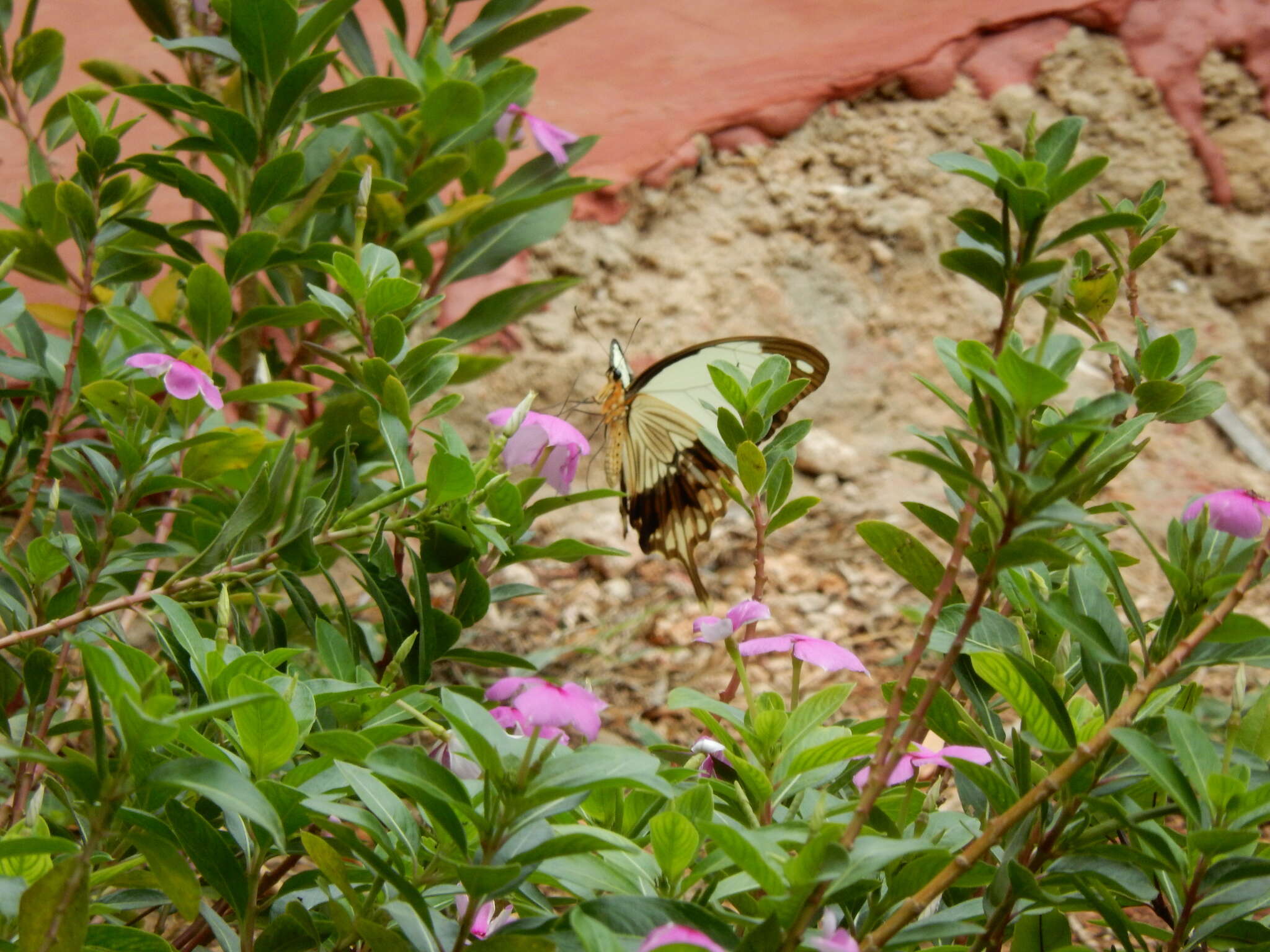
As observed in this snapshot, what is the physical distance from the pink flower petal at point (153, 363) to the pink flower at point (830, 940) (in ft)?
2.68

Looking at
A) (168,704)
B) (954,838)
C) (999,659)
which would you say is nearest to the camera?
(168,704)

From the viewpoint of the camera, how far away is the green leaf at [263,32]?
1.17m

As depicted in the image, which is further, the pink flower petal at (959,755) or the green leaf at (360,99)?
the green leaf at (360,99)

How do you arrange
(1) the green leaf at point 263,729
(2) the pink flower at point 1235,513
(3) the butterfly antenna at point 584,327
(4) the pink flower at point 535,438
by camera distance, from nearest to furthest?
1. (1) the green leaf at point 263,729
2. (2) the pink flower at point 1235,513
3. (4) the pink flower at point 535,438
4. (3) the butterfly antenna at point 584,327

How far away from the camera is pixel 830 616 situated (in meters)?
1.83

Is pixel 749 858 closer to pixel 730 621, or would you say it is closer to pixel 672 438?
pixel 730 621

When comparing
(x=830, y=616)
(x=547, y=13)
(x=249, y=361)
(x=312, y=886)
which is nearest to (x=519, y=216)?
(x=547, y=13)

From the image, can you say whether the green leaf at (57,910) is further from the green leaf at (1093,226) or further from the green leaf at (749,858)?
the green leaf at (1093,226)

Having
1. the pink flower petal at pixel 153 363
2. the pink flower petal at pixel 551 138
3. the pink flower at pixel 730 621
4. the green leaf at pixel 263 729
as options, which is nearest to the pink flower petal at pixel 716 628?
the pink flower at pixel 730 621

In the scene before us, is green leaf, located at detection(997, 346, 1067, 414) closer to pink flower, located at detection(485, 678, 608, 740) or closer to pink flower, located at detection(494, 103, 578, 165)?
pink flower, located at detection(485, 678, 608, 740)

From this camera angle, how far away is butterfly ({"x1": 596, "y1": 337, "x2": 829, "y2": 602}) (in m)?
1.74

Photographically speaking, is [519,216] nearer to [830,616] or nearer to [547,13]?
[547,13]

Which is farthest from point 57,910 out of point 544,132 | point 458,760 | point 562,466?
point 544,132

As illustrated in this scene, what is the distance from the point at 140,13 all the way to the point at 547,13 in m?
0.60
